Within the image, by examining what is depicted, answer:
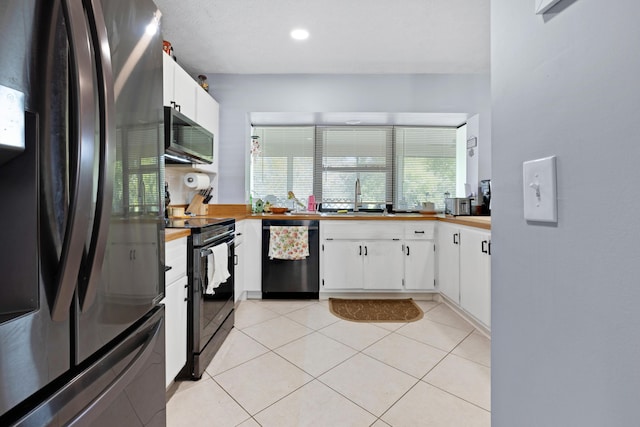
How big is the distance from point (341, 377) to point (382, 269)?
1.52 meters

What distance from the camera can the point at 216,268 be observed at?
1.87 meters

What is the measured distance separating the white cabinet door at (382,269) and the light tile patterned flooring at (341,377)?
609 mm

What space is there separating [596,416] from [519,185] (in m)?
0.39

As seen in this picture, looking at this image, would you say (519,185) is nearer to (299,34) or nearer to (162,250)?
(162,250)

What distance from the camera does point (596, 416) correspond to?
1.37ft

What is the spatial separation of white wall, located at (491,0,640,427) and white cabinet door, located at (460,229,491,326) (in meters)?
1.76

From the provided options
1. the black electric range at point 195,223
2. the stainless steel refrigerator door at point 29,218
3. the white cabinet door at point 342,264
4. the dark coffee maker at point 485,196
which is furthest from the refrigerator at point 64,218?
the dark coffee maker at point 485,196

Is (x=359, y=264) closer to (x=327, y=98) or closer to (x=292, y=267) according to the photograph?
(x=292, y=267)

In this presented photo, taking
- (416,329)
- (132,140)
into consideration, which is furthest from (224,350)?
(132,140)

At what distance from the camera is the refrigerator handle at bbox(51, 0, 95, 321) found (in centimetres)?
49

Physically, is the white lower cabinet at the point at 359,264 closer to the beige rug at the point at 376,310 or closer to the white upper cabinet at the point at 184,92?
the beige rug at the point at 376,310

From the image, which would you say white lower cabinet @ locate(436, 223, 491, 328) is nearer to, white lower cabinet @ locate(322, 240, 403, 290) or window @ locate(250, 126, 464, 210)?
white lower cabinet @ locate(322, 240, 403, 290)

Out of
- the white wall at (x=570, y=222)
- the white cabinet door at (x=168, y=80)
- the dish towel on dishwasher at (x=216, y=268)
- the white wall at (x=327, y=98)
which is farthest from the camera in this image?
the white wall at (x=327, y=98)

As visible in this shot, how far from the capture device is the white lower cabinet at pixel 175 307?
1.41m
